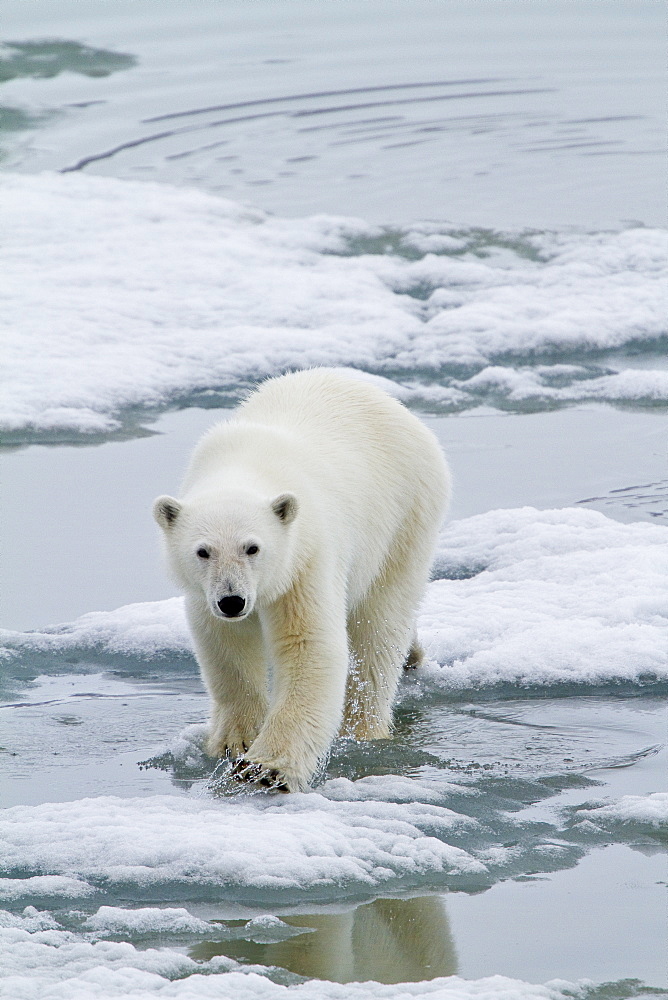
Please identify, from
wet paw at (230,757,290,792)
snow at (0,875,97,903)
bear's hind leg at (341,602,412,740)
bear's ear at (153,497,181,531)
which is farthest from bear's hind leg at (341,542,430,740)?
snow at (0,875,97,903)

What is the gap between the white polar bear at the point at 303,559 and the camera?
150 inches

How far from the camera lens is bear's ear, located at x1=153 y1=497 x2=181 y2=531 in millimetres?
3836

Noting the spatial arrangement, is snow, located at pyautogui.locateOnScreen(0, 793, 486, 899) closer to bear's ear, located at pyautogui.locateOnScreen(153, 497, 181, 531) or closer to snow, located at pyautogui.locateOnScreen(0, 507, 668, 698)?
bear's ear, located at pyautogui.locateOnScreen(153, 497, 181, 531)

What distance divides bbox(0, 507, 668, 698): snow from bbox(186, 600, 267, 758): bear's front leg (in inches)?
32.2

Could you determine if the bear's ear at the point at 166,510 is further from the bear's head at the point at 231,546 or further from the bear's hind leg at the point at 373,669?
the bear's hind leg at the point at 373,669

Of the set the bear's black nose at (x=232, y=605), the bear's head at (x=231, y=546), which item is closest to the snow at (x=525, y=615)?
the bear's head at (x=231, y=546)

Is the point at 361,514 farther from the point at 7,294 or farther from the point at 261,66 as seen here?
the point at 261,66

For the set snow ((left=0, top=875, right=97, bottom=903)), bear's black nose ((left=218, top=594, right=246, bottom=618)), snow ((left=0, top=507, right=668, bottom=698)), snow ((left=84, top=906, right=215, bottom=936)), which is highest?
bear's black nose ((left=218, top=594, right=246, bottom=618))

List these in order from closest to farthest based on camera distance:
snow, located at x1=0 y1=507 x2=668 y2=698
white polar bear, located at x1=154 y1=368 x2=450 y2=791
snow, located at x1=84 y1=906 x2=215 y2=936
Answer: snow, located at x1=84 y1=906 x2=215 y2=936
white polar bear, located at x1=154 y1=368 x2=450 y2=791
snow, located at x1=0 y1=507 x2=668 y2=698

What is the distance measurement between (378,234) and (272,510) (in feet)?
22.9

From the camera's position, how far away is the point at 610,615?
5.20 meters

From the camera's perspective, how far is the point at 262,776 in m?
3.93

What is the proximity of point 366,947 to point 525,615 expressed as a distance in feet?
7.80

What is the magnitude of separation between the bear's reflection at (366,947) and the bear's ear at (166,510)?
125 cm
